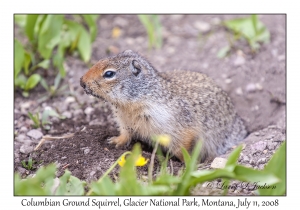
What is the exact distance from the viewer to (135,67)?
217 inches

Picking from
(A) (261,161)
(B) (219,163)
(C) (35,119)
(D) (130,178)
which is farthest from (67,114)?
(D) (130,178)

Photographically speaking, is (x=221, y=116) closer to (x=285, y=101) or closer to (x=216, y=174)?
(x=285, y=101)

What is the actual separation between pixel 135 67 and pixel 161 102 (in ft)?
1.67

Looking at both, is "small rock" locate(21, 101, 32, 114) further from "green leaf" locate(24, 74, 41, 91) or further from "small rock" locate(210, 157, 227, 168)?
"small rock" locate(210, 157, 227, 168)

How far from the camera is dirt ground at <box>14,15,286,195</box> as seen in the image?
5453 mm

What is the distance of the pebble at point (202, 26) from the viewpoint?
8745mm

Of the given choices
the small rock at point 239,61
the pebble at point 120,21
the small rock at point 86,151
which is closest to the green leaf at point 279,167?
the small rock at point 86,151

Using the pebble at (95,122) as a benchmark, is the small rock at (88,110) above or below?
above

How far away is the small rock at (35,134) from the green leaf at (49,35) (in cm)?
132

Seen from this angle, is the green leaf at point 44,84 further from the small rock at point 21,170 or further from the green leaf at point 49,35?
the small rock at point 21,170

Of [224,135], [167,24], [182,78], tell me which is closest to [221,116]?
[224,135]

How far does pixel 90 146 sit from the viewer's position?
18.4 ft

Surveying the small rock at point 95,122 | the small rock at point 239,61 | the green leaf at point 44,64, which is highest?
the small rock at point 239,61

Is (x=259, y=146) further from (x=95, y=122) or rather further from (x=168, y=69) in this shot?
(x=168, y=69)
